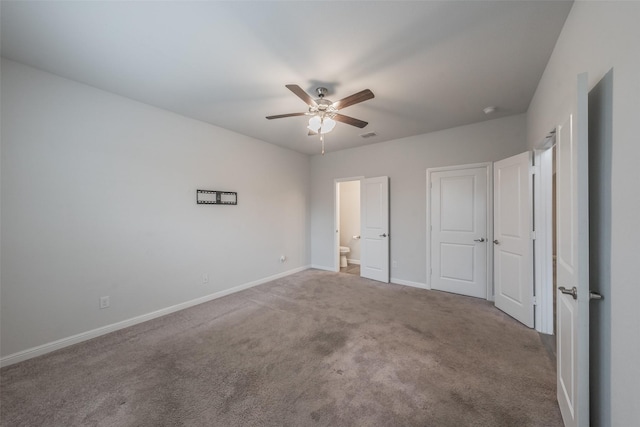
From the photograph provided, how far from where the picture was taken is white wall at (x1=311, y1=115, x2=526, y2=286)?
11.5 ft

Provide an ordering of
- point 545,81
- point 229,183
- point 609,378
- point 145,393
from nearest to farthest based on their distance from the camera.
Result: 1. point 609,378
2. point 145,393
3. point 545,81
4. point 229,183

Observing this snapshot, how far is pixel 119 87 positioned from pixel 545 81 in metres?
4.34

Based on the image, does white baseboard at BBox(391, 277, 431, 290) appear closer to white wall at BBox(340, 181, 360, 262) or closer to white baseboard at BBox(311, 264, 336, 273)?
white baseboard at BBox(311, 264, 336, 273)

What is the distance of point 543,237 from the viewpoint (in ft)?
8.50

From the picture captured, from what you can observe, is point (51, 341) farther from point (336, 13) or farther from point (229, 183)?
point (336, 13)

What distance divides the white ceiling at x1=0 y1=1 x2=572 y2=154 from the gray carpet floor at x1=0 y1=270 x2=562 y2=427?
8.75 ft

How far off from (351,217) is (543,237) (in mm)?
4115

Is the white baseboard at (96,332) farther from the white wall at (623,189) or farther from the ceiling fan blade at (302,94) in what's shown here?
the white wall at (623,189)

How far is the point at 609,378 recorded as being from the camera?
3.58 feet

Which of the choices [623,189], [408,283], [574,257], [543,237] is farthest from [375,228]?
[623,189]

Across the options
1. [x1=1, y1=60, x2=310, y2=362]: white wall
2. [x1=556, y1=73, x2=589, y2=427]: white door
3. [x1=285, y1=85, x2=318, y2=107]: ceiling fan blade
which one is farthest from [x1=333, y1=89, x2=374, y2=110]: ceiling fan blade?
[x1=1, y1=60, x2=310, y2=362]: white wall

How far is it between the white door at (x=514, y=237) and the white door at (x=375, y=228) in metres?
1.67

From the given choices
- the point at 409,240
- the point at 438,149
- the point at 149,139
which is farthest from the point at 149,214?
the point at 438,149

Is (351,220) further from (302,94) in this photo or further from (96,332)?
(96,332)
